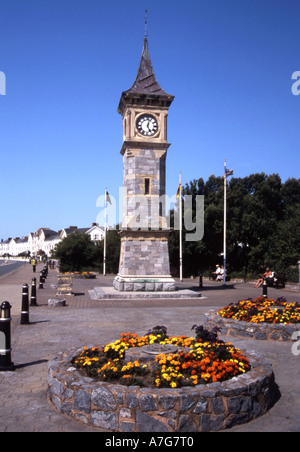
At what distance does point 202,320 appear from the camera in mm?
12461

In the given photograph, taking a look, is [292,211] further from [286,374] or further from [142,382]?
[142,382]

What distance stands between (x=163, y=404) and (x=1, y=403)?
7.98ft

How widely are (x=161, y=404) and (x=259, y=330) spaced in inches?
230

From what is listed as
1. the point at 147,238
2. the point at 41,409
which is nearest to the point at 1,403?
the point at 41,409

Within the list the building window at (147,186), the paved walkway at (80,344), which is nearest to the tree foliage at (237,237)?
the building window at (147,186)

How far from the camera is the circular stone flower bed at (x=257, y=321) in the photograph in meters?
9.59

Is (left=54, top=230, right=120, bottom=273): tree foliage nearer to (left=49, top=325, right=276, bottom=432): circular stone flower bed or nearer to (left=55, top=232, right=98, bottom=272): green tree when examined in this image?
(left=55, top=232, right=98, bottom=272): green tree

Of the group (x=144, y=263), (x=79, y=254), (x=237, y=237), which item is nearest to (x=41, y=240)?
(x=79, y=254)

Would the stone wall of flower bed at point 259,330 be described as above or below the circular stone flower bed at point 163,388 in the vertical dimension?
below

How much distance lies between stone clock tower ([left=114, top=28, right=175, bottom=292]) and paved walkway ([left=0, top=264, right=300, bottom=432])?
242 cm

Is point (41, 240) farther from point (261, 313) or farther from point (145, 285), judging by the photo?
point (261, 313)

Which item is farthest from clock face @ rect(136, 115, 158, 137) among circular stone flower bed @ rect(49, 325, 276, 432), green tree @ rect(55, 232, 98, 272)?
green tree @ rect(55, 232, 98, 272)

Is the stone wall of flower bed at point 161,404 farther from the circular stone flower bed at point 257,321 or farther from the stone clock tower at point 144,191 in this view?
the stone clock tower at point 144,191

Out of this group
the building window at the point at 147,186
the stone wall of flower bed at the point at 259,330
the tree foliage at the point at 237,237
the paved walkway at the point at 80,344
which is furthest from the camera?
the tree foliage at the point at 237,237
